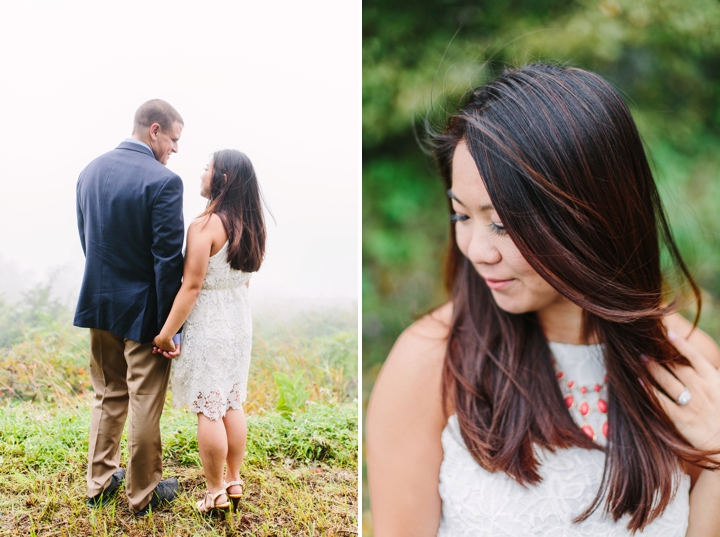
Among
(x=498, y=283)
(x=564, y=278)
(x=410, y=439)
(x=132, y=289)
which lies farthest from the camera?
(x=132, y=289)

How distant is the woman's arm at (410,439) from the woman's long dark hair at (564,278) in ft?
0.18

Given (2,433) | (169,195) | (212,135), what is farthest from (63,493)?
Result: (212,135)

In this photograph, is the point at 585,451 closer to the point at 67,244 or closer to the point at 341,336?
the point at 341,336

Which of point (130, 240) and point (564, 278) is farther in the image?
point (130, 240)

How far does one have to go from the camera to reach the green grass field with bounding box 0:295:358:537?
5.47 ft

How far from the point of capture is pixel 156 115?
1.65 m

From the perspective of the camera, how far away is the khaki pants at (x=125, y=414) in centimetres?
165

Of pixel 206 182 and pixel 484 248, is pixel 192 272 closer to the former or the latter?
pixel 206 182

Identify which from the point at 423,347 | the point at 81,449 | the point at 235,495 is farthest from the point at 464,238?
the point at 81,449

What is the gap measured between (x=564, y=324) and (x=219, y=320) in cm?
94

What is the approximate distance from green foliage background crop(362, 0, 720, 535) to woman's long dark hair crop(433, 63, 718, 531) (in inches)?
31.2

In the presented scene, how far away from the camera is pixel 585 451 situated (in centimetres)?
135

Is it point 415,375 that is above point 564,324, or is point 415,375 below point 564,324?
below

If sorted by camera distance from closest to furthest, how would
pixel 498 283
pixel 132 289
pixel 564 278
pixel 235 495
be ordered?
pixel 564 278 → pixel 498 283 → pixel 132 289 → pixel 235 495
